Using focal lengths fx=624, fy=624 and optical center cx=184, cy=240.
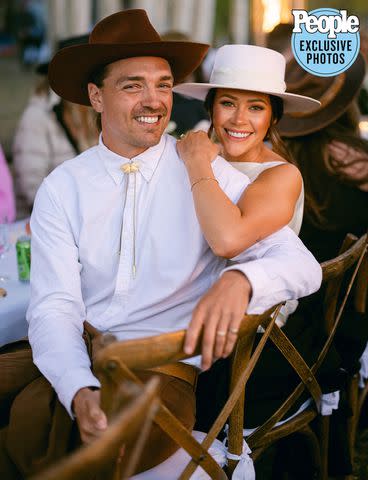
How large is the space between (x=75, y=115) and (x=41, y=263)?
8.64 ft

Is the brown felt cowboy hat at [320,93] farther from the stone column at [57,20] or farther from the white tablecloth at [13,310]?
the stone column at [57,20]

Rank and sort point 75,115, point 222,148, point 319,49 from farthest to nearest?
point 75,115, point 319,49, point 222,148

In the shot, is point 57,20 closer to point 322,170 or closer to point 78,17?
point 78,17

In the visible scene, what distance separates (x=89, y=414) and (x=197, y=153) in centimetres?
89

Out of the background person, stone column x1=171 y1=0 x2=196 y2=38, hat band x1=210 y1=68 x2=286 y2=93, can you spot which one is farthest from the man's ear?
stone column x1=171 y1=0 x2=196 y2=38

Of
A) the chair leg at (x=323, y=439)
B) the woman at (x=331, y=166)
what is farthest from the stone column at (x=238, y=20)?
the chair leg at (x=323, y=439)

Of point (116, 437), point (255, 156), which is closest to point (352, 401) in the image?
point (255, 156)

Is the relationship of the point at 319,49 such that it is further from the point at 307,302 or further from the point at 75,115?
the point at 75,115

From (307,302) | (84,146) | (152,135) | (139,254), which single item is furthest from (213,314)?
(84,146)

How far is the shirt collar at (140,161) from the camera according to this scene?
6.54ft

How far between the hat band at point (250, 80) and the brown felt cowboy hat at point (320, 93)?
0.81 meters

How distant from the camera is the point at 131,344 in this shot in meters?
1.12

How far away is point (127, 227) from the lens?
1.92 meters

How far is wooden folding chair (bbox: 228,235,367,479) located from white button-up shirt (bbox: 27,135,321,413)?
0.19 m
